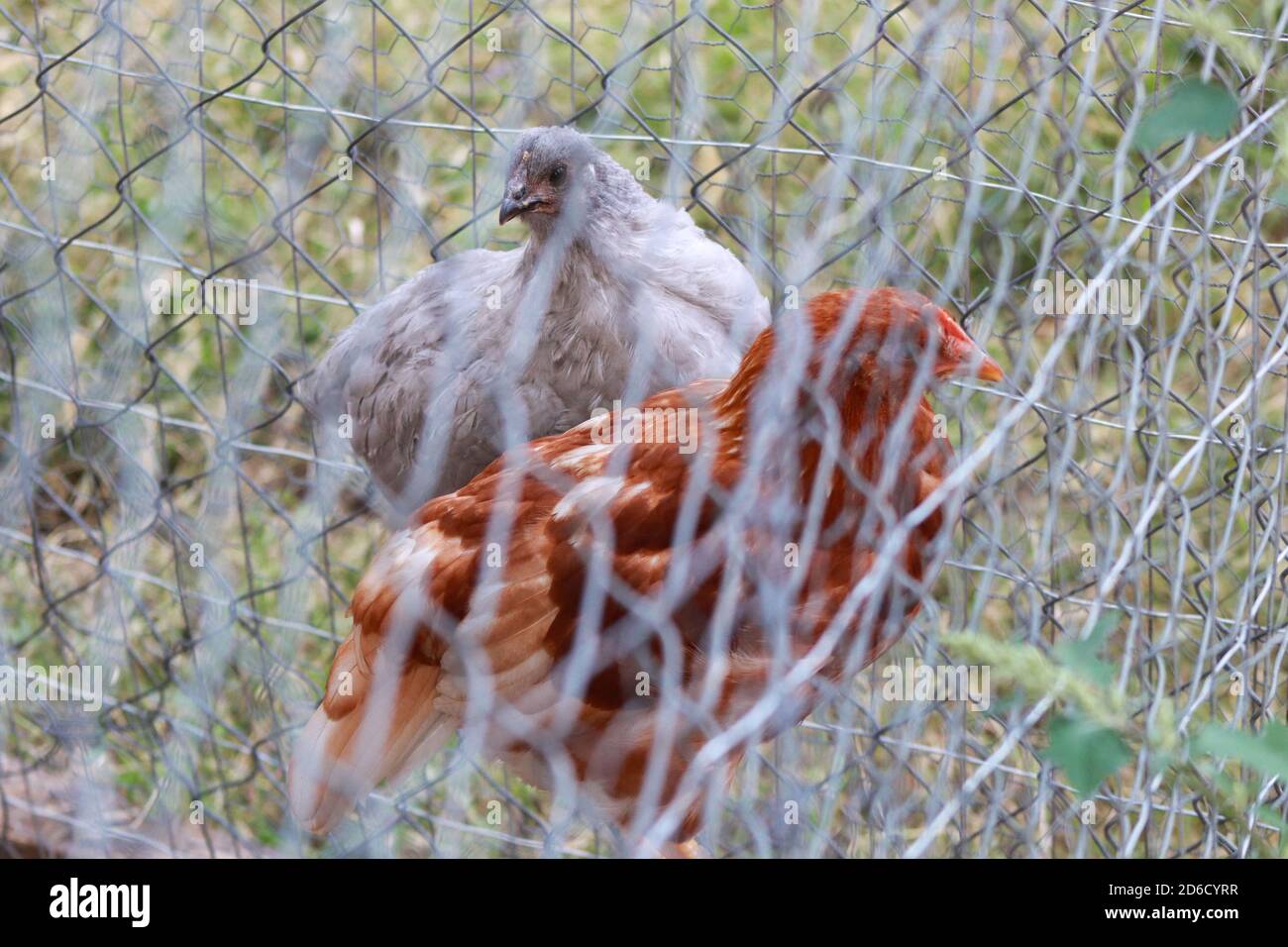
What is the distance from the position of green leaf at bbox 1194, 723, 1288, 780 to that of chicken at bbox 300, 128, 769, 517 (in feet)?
2.58

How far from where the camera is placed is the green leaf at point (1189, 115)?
667 millimetres

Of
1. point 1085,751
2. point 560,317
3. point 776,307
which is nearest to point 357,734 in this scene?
point 560,317

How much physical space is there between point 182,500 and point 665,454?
150cm

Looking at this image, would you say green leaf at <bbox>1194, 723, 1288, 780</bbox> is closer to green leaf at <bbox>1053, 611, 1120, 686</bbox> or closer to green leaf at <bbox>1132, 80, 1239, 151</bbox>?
green leaf at <bbox>1053, 611, 1120, 686</bbox>

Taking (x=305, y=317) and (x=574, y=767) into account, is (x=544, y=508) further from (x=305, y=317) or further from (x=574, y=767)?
(x=305, y=317)

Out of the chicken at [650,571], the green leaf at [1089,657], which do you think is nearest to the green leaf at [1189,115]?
the green leaf at [1089,657]

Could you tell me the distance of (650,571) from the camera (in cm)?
117

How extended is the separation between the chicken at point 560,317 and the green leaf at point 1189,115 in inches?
28.4

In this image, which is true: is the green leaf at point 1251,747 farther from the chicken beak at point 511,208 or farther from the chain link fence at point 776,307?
the chicken beak at point 511,208

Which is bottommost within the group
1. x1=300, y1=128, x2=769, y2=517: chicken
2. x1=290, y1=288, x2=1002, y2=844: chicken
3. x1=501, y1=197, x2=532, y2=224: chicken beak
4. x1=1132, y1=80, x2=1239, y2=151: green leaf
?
x1=290, y1=288, x2=1002, y2=844: chicken

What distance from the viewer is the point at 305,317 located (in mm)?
2115

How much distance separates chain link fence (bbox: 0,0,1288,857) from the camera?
105 cm

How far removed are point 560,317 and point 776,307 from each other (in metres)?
0.24

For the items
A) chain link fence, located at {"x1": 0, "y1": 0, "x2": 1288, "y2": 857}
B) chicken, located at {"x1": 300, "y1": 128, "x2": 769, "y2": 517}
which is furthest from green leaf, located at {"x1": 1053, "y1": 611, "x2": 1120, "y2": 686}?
chicken, located at {"x1": 300, "y1": 128, "x2": 769, "y2": 517}
